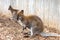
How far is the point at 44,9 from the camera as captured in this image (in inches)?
252

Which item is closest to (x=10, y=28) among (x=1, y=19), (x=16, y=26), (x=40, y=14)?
(x=16, y=26)

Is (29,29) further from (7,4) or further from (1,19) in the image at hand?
(7,4)

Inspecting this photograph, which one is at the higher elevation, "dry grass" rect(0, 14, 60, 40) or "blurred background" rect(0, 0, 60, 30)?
"blurred background" rect(0, 0, 60, 30)

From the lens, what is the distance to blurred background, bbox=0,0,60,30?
6.14 meters

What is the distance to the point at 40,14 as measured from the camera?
256 inches

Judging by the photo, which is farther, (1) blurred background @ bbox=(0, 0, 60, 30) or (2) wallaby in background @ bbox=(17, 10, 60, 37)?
(1) blurred background @ bbox=(0, 0, 60, 30)

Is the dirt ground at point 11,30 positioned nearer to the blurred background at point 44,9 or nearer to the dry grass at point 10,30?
the dry grass at point 10,30

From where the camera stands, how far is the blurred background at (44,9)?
20.1 ft

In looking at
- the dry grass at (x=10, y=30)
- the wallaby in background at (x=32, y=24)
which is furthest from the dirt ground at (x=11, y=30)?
the wallaby in background at (x=32, y=24)

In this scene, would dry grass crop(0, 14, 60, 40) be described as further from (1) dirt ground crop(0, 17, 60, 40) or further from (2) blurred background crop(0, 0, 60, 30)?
(2) blurred background crop(0, 0, 60, 30)

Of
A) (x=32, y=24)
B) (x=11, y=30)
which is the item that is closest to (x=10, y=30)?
(x=11, y=30)

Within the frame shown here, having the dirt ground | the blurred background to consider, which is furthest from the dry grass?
the blurred background

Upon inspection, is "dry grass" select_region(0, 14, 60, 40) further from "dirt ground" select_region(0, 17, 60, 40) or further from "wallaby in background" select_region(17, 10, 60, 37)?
"wallaby in background" select_region(17, 10, 60, 37)

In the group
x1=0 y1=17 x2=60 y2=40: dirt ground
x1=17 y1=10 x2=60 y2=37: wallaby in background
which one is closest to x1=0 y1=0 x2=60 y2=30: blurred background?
x1=0 y1=17 x2=60 y2=40: dirt ground
